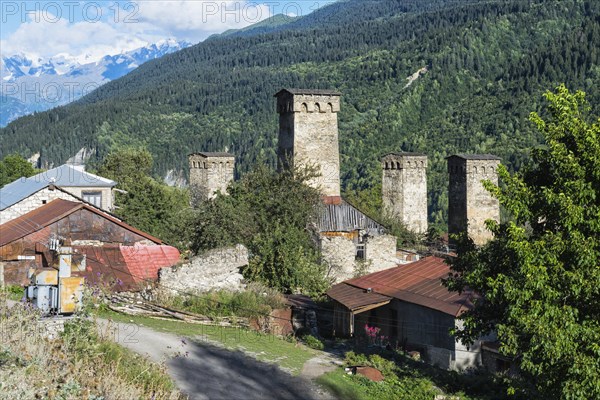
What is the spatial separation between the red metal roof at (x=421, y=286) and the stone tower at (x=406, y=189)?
1752 centimetres

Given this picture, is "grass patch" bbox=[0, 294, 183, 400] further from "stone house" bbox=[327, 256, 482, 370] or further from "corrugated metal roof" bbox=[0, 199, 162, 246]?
A: "corrugated metal roof" bbox=[0, 199, 162, 246]

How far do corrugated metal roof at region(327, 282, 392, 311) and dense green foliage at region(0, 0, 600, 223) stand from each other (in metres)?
46.9

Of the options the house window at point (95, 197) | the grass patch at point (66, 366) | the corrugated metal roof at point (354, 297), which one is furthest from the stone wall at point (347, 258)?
the house window at point (95, 197)

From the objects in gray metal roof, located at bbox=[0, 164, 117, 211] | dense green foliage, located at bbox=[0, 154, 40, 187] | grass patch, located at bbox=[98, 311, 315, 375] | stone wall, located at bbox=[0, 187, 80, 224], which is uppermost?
dense green foliage, located at bbox=[0, 154, 40, 187]

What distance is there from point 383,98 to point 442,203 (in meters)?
41.1

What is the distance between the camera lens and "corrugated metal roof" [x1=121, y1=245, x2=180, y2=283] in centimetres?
2189

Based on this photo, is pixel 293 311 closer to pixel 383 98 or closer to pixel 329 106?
pixel 329 106

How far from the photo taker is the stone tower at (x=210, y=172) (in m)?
44.8

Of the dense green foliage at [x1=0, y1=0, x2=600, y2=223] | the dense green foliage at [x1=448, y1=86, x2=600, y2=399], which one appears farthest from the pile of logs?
the dense green foliage at [x1=0, y1=0, x2=600, y2=223]

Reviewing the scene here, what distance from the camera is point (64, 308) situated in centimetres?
1109

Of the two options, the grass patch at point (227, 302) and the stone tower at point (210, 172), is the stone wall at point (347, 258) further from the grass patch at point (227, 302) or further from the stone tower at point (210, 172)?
the stone tower at point (210, 172)

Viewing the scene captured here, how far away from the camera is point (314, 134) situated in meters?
34.6

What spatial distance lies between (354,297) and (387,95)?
90610mm

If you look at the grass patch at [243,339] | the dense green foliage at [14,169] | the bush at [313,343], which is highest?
the dense green foliage at [14,169]
